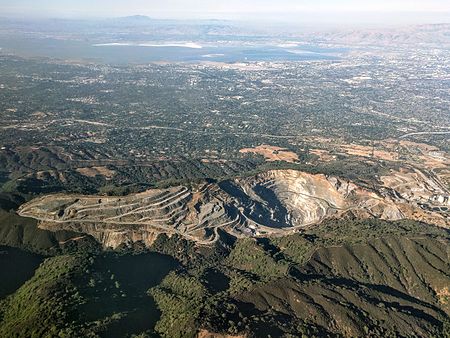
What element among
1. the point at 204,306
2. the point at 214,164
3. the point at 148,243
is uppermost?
the point at 204,306

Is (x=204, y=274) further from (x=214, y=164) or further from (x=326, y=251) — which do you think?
(x=214, y=164)

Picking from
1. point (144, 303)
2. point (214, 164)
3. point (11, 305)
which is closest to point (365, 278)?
Answer: point (144, 303)

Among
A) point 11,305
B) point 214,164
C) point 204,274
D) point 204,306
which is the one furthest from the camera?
point 214,164

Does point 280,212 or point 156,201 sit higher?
point 156,201

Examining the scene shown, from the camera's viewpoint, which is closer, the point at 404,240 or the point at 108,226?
the point at 404,240

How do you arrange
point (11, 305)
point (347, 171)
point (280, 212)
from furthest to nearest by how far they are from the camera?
point (347, 171)
point (280, 212)
point (11, 305)

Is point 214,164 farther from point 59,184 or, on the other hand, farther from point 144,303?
point 144,303
